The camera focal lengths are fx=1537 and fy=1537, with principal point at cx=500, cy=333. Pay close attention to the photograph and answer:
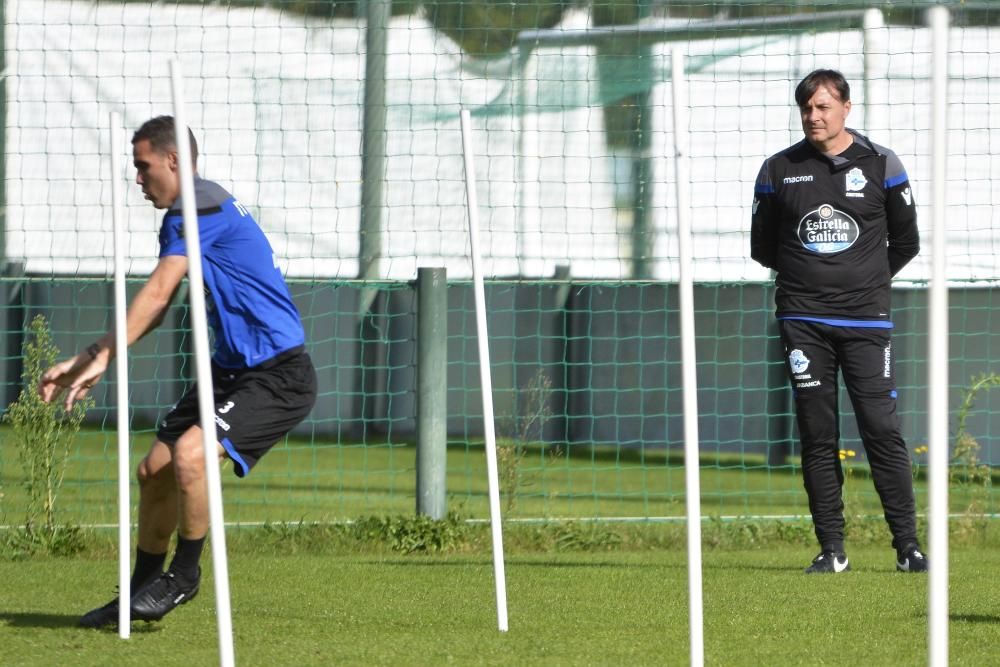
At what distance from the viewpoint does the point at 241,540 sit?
7.66 m

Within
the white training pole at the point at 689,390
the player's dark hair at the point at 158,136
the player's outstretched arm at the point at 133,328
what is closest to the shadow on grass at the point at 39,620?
the player's outstretched arm at the point at 133,328

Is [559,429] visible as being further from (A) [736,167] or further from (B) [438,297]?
(B) [438,297]

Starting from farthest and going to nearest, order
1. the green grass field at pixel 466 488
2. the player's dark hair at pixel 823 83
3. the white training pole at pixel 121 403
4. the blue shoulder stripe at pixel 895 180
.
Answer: the green grass field at pixel 466 488
the blue shoulder stripe at pixel 895 180
the player's dark hair at pixel 823 83
the white training pole at pixel 121 403

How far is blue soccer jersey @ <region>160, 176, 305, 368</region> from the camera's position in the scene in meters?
5.02

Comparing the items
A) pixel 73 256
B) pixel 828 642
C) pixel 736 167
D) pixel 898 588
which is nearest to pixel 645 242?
pixel 736 167

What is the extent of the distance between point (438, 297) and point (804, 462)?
2.22m

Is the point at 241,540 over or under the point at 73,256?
under

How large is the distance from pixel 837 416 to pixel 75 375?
3381mm

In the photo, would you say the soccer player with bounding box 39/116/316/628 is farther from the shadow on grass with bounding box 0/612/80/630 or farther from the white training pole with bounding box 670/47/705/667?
the white training pole with bounding box 670/47/705/667

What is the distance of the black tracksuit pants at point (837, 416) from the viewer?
6.53m

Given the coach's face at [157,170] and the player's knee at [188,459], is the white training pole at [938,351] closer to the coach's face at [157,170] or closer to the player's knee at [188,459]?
the player's knee at [188,459]

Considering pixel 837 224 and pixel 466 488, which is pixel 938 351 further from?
pixel 466 488

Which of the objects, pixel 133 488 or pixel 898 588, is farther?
pixel 133 488

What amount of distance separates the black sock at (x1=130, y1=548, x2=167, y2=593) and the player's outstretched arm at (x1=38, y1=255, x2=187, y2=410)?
70 cm
